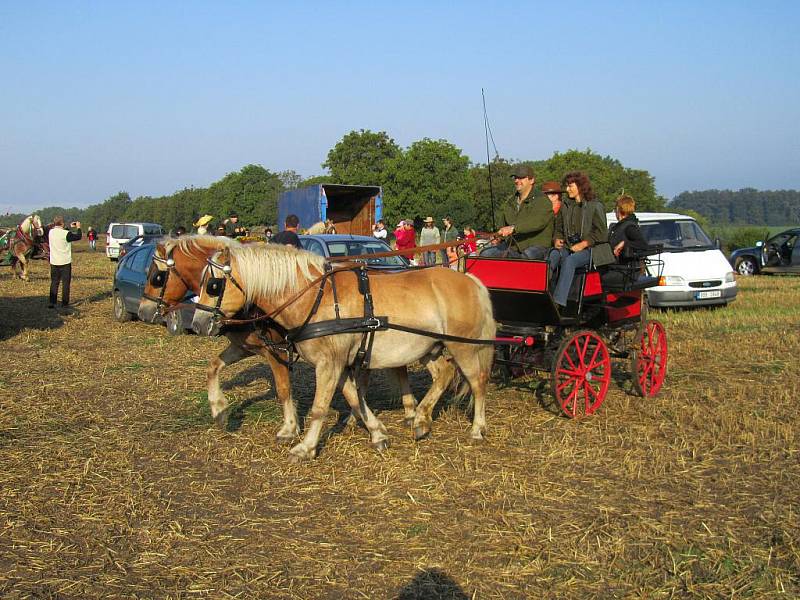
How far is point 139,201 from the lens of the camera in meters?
137

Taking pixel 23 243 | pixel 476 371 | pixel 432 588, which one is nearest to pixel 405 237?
pixel 23 243

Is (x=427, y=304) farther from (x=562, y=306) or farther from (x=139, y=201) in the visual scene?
(x=139, y=201)

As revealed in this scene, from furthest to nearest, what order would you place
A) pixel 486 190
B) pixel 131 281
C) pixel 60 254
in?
pixel 486 190
pixel 60 254
pixel 131 281

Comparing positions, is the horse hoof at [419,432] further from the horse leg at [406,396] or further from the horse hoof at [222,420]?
the horse hoof at [222,420]

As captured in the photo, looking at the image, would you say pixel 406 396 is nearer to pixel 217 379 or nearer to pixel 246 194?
pixel 217 379

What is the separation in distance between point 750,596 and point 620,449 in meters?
2.59

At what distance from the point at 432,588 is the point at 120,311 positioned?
12.2 m

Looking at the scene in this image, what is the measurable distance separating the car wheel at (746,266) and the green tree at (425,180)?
36.2 m

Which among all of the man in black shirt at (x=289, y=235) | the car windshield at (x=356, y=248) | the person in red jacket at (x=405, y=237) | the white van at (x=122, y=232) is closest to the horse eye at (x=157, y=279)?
the man in black shirt at (x=289, y=235)

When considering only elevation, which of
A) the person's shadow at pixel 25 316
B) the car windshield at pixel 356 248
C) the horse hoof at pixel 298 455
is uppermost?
the car windshield at pixel 356 248

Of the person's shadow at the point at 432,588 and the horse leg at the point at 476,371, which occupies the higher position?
the horse leg at the point at 476,371

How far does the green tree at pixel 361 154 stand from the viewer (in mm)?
71688

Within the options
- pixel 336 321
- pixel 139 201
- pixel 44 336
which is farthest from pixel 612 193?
pixel 139 201

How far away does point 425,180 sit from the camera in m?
61.7
